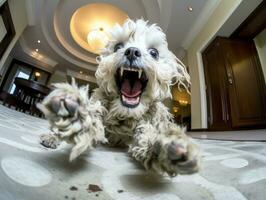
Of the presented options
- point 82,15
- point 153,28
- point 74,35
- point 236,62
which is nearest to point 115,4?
point 82,15

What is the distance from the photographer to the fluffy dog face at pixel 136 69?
2.11 ft

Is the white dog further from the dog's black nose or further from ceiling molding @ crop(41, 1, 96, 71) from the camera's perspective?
ceiling molding @ crop(41, 1, 96, 71)

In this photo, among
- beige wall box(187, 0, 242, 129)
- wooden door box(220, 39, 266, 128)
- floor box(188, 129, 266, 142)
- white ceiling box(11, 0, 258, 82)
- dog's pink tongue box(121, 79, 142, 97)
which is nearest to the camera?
dog's pink tongue box(121, 79, 142, 97)

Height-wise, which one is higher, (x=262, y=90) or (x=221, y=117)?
(x=262, y=90)

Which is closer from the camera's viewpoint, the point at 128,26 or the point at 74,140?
the point at 74,140

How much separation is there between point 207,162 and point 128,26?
0.51 meters

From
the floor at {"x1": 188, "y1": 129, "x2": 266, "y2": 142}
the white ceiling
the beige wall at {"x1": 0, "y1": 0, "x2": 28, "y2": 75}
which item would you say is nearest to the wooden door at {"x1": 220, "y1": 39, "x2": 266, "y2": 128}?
the white ceiling

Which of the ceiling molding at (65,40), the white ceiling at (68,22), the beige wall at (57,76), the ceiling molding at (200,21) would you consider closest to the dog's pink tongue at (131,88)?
the white ceiling at (68,22)

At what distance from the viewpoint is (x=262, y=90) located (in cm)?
305

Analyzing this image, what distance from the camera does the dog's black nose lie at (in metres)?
0.64

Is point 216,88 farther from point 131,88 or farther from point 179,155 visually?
point 179,155

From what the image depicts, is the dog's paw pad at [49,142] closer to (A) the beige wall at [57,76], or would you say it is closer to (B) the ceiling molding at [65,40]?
(B) the ceiling molding at [65,40]

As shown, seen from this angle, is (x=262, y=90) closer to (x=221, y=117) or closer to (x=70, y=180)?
(x=221, y=117)

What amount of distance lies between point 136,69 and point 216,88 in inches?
112
